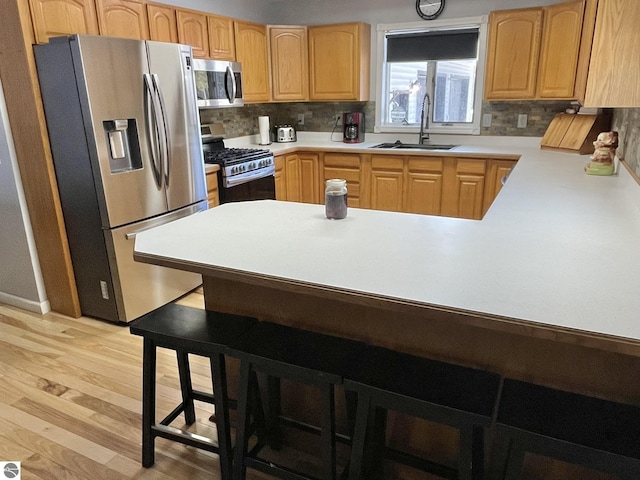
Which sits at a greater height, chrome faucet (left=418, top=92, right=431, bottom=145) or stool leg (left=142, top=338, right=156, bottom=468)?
chrome faucet (left=418, top=92, right=431, bottom=145)

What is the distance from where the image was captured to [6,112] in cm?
273

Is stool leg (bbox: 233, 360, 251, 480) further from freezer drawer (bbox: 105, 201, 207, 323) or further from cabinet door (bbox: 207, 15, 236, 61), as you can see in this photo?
cabinet door (bbox: 207, 15, 236, 61)

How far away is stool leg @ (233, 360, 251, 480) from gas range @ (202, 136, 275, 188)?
237 cm

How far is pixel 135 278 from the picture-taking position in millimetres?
2922

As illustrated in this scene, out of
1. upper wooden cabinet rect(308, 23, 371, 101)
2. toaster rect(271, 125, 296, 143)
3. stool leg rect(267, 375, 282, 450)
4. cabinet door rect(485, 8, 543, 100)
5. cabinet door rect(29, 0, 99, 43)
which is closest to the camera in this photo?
stool leg rect(267, 375, 282, 450)

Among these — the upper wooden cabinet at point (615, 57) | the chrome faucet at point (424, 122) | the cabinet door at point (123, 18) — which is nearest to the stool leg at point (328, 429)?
the upper wooden cabinet at point (615, 57)

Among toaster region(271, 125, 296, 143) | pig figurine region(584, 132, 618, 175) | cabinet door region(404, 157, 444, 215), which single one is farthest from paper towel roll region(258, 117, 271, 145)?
pig figurine region(584, 132, 618, 175)

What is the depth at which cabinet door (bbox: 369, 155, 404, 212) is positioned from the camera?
171 inches

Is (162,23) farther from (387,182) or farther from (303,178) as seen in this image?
(387,182)

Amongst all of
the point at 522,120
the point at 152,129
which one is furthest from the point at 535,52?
the point at 152,129

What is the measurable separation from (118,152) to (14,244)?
1046 millimetres

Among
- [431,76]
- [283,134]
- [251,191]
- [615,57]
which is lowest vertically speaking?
[251,191]

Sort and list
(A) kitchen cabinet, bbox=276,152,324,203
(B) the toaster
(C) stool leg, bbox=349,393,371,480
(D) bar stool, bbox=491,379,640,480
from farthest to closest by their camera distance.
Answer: (B) the toaster → (A) kitchen cabinet, bbox=276,152,324,203 → (C) stool leg, bbox=349,393,371,480 → (D) bar stool, bbox=491,379,640,480

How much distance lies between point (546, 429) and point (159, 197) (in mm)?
2540
